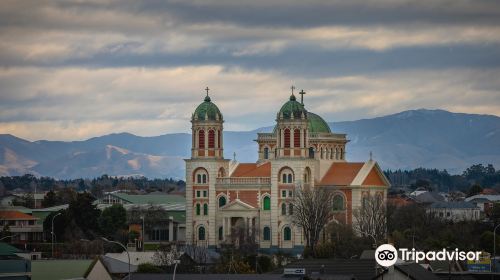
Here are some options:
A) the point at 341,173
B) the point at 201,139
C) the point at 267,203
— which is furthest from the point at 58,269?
the point at 341,173

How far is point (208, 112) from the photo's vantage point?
7451 inches

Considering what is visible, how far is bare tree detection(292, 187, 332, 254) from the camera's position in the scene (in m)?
176

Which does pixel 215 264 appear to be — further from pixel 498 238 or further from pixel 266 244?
pixel 266 244

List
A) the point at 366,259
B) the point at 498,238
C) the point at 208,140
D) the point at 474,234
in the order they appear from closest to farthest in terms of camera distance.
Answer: the point at 366,259 < the point at 498,238 < the point at 474,234 < the point at 208,140

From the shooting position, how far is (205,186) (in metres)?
191

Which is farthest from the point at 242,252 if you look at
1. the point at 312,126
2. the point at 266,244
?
the point at 312,126

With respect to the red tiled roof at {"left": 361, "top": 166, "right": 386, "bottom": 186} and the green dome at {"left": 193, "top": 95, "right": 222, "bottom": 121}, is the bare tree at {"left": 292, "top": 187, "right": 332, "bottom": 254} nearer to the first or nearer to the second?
the red tiled roof at {"left": 361, "top": 166, "right": 386, "bottom": 186}

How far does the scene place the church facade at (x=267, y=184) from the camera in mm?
184000

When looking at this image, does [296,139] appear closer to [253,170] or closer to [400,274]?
[253,170]

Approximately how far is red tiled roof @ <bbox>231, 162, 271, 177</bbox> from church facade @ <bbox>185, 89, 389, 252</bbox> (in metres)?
0.12

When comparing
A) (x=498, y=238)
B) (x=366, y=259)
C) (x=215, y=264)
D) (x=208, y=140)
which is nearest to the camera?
(x=366, y=259)

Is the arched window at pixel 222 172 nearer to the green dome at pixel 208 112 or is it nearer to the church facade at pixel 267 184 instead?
the church facade at pixel 267 184

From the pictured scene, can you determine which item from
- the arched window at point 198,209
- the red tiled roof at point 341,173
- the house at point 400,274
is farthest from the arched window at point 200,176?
the house at point 400,274

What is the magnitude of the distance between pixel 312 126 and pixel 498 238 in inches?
1868
